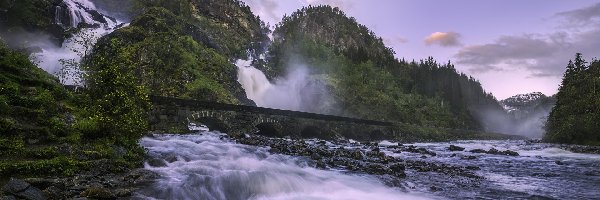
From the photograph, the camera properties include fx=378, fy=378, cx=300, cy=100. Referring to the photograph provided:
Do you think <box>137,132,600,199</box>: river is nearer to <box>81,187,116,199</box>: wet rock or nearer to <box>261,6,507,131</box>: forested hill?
<box>81,187,116,199</box>: wet rock

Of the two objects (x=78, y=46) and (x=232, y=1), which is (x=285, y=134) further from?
(x=232, y=1)

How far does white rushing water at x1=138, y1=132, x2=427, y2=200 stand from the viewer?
15.1m

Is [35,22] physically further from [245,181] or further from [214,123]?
[245,181]

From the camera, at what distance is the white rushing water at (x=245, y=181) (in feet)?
49.5

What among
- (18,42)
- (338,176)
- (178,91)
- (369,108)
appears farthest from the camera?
(369,108)

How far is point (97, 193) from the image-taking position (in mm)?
12008

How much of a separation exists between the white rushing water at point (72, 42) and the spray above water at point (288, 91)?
34.2m

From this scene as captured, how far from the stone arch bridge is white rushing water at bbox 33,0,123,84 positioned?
29115 millimetres

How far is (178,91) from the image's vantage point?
66375mm

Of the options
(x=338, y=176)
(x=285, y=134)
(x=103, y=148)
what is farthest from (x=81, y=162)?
(x=285, y=134)

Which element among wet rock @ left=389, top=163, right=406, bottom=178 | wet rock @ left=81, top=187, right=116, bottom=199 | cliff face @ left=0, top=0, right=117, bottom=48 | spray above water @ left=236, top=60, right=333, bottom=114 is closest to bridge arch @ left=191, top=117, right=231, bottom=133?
wet rock @ left=389, top=163, right=406, bottom=178

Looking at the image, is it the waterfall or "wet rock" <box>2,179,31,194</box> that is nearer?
"wet rock" <box>2,179,31,194</box>

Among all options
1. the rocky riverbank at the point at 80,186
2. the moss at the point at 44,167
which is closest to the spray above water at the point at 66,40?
the moss at the point at 44,167

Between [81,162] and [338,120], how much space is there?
178 ft
